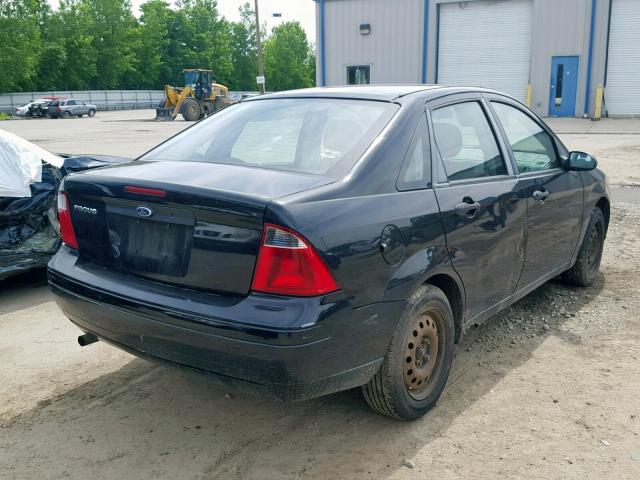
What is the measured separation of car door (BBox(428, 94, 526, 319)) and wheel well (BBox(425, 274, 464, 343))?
6cm

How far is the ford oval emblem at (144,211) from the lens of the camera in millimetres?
2832

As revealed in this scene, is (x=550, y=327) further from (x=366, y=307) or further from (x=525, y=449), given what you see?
(x=366, y=307)

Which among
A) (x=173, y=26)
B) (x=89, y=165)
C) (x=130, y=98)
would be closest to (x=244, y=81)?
(x=173, y=26)

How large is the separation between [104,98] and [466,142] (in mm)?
65593

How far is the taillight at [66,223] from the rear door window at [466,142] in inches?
77.8

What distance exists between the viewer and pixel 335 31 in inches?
1336

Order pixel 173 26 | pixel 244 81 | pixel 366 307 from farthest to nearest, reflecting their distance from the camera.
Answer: pixel 244 81 → pixel 173 26 → pixel 366 307

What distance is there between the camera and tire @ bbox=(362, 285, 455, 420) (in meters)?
2.99

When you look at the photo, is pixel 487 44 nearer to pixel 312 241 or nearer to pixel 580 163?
pixel 580 163

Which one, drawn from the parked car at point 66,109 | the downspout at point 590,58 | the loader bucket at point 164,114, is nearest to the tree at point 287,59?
the parked car at point 66,109

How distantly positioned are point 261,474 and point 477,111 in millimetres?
2448

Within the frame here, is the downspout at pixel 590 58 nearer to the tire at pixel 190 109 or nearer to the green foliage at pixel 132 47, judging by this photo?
the tire at pixel 190 109

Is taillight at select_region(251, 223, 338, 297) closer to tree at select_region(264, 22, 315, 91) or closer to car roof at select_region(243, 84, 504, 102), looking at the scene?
car roof at select_region(243, 84, 504, 102)

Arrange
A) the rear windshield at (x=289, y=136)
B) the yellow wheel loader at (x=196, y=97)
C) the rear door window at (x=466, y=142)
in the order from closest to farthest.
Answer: the rear windshield at (x=289, y=136)
the rear door window at (x=466, y=142)
the yellow wheel loader at (x=196, y=97)
